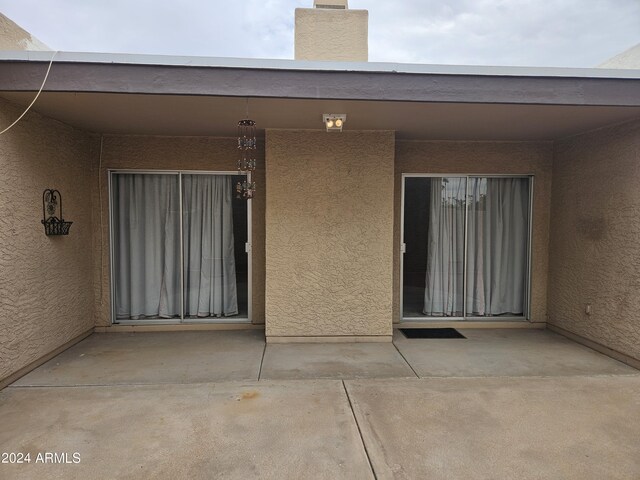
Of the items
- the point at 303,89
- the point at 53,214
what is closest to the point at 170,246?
the point at 53,214

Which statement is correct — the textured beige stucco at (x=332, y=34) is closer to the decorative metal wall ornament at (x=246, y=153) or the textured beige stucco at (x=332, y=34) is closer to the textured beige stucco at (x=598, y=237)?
the decorative metal wall ornament at (x=246, y=153)

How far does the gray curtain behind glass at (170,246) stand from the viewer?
237 inches

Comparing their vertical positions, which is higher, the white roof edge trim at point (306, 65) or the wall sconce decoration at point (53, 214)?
the white roof edge trim at point (306, 65)

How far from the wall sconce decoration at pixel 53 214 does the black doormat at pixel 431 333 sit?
4.81m

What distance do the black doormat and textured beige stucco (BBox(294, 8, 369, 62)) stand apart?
4.44 m

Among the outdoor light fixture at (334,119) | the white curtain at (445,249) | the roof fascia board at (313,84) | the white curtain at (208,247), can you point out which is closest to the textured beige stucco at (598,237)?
the roof fascia board at (313,84)

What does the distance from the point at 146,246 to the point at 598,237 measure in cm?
638

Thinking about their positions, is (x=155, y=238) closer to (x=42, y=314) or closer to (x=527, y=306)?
(x=42, y=314)

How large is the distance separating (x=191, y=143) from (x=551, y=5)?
12.5 m

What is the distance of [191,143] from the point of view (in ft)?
19.2

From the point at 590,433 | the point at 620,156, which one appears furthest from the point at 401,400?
the point at 620,156

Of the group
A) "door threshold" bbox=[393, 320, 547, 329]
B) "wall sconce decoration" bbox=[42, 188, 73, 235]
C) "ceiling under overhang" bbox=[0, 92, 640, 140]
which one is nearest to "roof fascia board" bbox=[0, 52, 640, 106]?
"ceiling under overhang" bbox=[0, 92, 640, 140]

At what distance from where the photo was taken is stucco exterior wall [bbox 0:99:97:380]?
3979mm

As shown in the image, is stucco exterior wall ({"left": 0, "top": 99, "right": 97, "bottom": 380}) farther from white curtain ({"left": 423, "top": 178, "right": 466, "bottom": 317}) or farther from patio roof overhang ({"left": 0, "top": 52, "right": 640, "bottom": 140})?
white curtain ({"left": 423, "top": 178, "right": 466, "bottom": 317})
